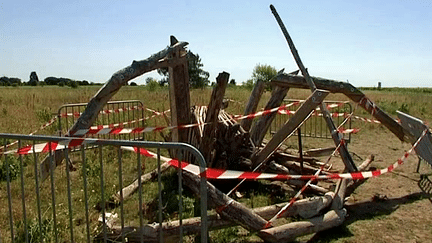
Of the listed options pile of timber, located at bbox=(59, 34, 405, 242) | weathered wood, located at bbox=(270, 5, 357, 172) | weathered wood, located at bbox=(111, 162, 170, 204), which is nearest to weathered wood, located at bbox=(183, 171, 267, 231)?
pile of timber, located at bbox=(59, 34, 405, 242)

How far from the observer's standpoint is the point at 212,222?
14.1 ft

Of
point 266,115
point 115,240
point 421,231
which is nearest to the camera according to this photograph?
point 115,240

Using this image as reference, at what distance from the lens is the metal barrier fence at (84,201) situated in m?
2.83

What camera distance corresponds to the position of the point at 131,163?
8.28 metres

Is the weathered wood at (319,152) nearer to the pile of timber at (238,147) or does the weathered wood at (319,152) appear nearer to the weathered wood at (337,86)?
the pile of timber at (238,147)

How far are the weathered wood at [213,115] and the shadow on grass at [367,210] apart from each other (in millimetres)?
2426

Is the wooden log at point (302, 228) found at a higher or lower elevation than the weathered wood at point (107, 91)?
lower

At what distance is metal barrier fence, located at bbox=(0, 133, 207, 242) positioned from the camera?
2.83 m

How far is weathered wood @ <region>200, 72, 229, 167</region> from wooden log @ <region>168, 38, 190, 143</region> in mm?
382

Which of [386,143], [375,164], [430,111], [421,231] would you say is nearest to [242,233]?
[421,231]

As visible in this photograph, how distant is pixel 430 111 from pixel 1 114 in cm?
2219

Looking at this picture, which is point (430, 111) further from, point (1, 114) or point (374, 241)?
point (1, 114)

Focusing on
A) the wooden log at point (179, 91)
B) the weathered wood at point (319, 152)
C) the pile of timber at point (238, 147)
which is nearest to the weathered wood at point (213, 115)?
the pile of timber at point (238, 147)

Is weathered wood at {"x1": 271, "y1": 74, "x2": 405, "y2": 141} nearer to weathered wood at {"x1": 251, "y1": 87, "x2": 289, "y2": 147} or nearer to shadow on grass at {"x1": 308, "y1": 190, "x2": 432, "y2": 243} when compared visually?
weathered wood at {"x1": 251, "y1": 87, "x2": 289, "y2": 147}
